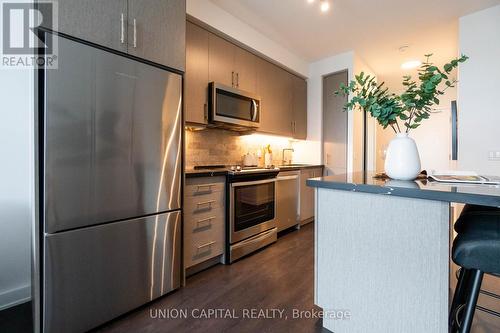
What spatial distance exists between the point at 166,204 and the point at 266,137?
2339 millimetres

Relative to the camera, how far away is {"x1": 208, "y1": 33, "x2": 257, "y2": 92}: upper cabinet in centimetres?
260

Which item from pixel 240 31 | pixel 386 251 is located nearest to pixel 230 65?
pixel 240 31

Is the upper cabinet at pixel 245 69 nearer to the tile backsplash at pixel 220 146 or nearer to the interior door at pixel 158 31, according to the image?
the tile backsplash at pixel 220 146

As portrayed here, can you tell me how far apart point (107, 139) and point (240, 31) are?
215cm

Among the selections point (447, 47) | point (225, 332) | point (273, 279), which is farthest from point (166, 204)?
point (447, 47)

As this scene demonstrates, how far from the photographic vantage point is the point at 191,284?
6.47ft

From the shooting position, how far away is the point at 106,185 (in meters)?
1.44

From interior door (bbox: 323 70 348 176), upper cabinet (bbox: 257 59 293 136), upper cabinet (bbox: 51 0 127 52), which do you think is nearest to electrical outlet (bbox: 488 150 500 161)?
interior door (bbox: 323 70 348 176)

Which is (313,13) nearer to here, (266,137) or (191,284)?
(266,137)

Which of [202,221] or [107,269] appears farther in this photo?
[202,221]

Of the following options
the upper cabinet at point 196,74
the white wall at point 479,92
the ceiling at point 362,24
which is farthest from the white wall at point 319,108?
the upper cabinet at point 196,74

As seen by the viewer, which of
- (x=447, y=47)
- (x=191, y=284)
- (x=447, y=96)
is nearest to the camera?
(x=191, y=284)

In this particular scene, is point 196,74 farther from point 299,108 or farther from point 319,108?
point 319,108

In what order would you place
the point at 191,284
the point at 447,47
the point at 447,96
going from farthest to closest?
the point at 447,96 < the point at 447,47 < the point at 191,284
